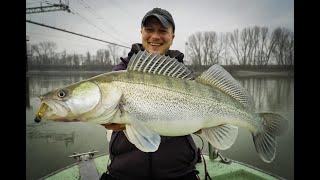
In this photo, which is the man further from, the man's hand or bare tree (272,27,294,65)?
bare tree (272,27,294,65)

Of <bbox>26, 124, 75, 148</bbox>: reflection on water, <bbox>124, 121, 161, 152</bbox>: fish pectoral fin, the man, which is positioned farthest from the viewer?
<bbox>26, 124, 75, 148</bbox>: reflection on water

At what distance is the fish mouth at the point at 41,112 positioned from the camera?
1.37 metres

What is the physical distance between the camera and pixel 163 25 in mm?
1959

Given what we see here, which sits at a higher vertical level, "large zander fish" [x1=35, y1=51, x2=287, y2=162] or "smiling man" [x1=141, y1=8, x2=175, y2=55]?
"smiling man" [x1=141, y1=8, x2=175, y2=55]

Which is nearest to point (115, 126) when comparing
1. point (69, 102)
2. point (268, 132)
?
point (69, 102)

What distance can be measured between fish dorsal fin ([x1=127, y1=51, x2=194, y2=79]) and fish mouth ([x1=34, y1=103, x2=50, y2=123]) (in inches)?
15.8

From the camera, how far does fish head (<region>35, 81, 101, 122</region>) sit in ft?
4.60

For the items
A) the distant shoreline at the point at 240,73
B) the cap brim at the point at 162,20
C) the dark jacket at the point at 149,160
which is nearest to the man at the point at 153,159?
the dark jacket at the point at 149,160

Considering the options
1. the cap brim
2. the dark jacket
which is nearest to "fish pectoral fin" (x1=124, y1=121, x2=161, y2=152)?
the dark jacket

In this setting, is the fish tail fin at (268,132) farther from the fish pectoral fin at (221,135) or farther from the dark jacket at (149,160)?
the dark jacket at (149,160)

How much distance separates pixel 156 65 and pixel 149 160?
544 millimetres

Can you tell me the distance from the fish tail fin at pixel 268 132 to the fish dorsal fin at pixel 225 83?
117mm

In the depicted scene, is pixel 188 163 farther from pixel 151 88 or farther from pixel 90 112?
pixel 90 112
